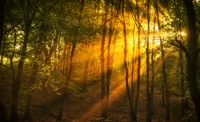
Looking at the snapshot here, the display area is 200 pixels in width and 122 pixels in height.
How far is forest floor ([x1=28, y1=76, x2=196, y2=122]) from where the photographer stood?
21672 millimetres

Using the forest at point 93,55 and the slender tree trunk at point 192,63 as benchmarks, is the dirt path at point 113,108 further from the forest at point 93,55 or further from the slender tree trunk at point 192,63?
the slender tree trunk at point 192,63

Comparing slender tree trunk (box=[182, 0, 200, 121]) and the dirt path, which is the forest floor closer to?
the dirt path

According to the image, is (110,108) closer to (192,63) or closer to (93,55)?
(93,55)

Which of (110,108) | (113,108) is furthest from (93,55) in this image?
(113,108)

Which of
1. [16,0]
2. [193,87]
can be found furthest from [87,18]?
[193,87]

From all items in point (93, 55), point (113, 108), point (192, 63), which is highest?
point (93, 55)

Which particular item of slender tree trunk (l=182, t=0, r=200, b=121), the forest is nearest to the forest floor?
the forest

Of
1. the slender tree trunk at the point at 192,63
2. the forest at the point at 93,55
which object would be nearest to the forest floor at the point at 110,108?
the forest at the point at 93,55

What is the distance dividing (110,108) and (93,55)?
1082cm

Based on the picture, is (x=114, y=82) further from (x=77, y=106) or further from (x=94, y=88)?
(x=77, y=106)

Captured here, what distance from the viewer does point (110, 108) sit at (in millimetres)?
26328

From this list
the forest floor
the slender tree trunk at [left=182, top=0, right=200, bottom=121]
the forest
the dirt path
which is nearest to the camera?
the slender tree trunk at [left=182, top=0, right=200, bottom=121]

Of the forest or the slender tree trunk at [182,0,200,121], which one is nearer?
the slender tree trunk at [182,0,200,121]

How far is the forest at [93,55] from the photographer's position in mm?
8812
